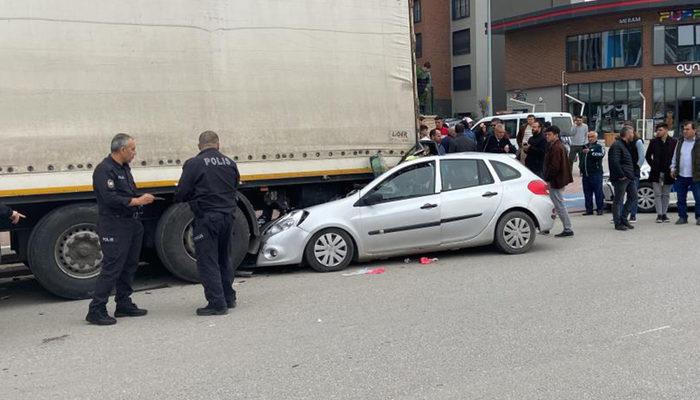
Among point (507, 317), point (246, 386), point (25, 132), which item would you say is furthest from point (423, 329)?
point (25, 132)

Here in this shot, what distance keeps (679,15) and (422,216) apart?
1499 inches

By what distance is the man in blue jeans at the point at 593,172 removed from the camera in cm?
1227

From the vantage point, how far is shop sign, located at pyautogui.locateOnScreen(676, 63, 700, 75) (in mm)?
39938

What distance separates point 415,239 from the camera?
872 cm

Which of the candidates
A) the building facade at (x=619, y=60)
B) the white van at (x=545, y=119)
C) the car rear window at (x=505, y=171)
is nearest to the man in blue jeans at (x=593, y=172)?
the car rear window at (x=505, y=171)

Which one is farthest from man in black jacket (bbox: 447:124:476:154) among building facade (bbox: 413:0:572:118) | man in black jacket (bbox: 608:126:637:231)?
building facade (bbox: 413:0:572:118)

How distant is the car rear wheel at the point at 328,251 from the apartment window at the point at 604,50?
37951 mm

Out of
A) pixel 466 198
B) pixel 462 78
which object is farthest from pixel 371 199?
pixel 462 78

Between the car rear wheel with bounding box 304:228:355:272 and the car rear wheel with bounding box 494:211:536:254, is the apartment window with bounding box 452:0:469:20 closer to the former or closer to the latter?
the car rear wheel with bounding box 494:211:536:254

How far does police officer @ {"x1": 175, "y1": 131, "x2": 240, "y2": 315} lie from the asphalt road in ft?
0.97

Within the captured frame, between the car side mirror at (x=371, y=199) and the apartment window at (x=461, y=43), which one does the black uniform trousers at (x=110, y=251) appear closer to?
the car side mirror at (x=371, y=199)

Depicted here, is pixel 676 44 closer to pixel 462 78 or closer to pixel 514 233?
pixel 462 78

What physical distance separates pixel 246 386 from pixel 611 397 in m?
2.32

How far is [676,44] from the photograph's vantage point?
4053 cm
